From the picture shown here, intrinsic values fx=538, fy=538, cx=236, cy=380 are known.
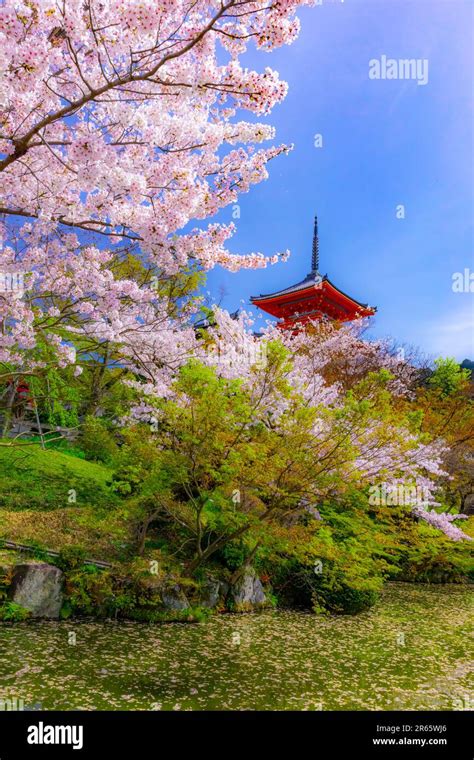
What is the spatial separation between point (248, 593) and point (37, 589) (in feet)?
14.0

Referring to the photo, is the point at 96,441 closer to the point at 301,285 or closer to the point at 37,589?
the point at 37,589

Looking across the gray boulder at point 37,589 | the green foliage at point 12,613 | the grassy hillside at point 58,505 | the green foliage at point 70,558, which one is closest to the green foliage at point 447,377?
the grassy hillside at point 58,505

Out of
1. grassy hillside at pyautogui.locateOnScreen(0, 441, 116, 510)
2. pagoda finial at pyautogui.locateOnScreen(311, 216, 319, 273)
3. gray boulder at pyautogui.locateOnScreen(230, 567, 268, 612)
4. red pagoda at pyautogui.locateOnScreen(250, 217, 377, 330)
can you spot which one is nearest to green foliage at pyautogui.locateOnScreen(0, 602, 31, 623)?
grassy hillside at pyautogui.locateOnScreen(0, 441, 116, 510)

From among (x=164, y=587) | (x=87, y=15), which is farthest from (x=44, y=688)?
(x=87, y=15)

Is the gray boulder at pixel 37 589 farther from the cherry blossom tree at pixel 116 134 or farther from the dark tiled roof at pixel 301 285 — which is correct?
the dark tiled roof at pixel 301 285

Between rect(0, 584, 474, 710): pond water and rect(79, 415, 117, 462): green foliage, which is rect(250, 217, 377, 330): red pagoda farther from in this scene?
rect(0, 584, 474, 710): pond water

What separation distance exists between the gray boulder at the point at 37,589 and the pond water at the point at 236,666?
0.36 metres

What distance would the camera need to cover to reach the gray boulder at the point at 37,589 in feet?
27.6

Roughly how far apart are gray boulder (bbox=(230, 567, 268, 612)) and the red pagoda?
22630 mm

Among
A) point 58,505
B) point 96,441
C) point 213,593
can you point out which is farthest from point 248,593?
point 96,441

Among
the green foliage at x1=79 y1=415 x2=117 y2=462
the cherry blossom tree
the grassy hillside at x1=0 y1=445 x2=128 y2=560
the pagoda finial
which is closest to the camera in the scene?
the cherry blossom tree

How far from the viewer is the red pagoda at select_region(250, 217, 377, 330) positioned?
33.3 meters

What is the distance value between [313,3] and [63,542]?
28.8ft

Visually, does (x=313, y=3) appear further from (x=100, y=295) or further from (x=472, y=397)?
(x=472, y=397)
